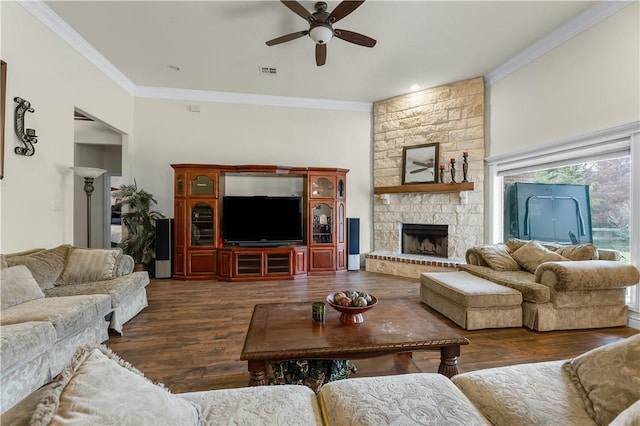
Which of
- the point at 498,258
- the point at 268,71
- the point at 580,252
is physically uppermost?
the point at 268,71

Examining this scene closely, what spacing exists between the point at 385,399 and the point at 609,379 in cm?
79

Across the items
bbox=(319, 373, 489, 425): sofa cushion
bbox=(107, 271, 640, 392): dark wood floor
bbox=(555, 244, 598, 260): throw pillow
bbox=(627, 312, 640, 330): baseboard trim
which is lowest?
bbox=(107, 271, 640, 392): dark wood floor

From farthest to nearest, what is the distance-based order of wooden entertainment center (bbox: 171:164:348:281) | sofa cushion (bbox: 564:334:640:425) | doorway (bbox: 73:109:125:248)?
doorway (bbox: 73:109:125:248) → wooden entertainment center (bbox: 171:164:348:281) → sofa cushion (bbox: 564:334:640:425)

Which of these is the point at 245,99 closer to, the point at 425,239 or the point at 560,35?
the point at 425,239

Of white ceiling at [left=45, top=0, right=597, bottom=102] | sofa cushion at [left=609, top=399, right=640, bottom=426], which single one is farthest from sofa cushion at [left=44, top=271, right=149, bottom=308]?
sofa cushion at [left=609, top=399, right=640, bottom=426]

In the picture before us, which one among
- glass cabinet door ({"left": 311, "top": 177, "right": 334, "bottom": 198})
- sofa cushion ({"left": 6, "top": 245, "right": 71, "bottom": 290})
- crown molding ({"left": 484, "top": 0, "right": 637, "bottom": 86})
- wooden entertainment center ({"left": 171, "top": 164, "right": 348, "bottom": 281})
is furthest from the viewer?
glass cabinet door ({"left": 311, "top": 177, "right": 334, "bottom": 198})

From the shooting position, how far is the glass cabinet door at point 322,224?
5074mm

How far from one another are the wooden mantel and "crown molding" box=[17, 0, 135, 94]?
15.4ft

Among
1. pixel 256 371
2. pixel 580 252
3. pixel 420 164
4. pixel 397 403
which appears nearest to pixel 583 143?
pixel 580 252

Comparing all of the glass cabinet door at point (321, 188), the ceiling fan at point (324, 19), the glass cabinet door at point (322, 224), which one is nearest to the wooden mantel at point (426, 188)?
the glass cabinet door at point (321, 188)

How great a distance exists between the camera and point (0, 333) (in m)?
1.63

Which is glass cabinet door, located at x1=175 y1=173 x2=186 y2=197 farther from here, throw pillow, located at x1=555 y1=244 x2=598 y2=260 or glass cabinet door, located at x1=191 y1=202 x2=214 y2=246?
throw pillow, located at x1=555 y1=244 x2=598 y2=260

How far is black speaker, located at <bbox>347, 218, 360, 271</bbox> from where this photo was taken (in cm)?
519

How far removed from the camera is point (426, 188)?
480 centimetres
